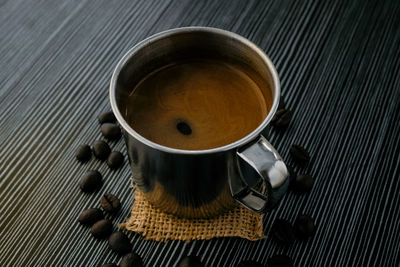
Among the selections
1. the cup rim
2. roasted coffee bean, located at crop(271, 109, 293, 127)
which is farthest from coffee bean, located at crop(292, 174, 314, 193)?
the cup rim

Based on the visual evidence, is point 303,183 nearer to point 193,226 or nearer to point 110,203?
point 193,226

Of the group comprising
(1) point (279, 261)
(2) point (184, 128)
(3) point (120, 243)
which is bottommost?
(1) point (279, 261)

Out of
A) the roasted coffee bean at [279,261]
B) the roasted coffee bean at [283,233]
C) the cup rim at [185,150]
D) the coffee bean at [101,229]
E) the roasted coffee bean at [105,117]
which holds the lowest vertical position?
the roasted coffee bean at [279,261]

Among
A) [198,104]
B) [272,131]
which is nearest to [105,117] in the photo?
[198,104]

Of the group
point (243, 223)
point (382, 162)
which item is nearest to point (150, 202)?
point (243, 223)

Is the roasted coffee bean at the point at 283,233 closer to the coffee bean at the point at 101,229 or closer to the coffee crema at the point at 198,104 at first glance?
the coffee crema at the point at 198,104

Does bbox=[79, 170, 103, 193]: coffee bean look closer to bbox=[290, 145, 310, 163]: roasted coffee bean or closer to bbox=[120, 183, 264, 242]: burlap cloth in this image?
bbox=[120, 183, 264, 242]: burlap cloth

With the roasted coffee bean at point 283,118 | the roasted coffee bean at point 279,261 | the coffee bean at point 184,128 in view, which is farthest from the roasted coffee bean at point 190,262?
the roasted coffee bean at point 283,118
